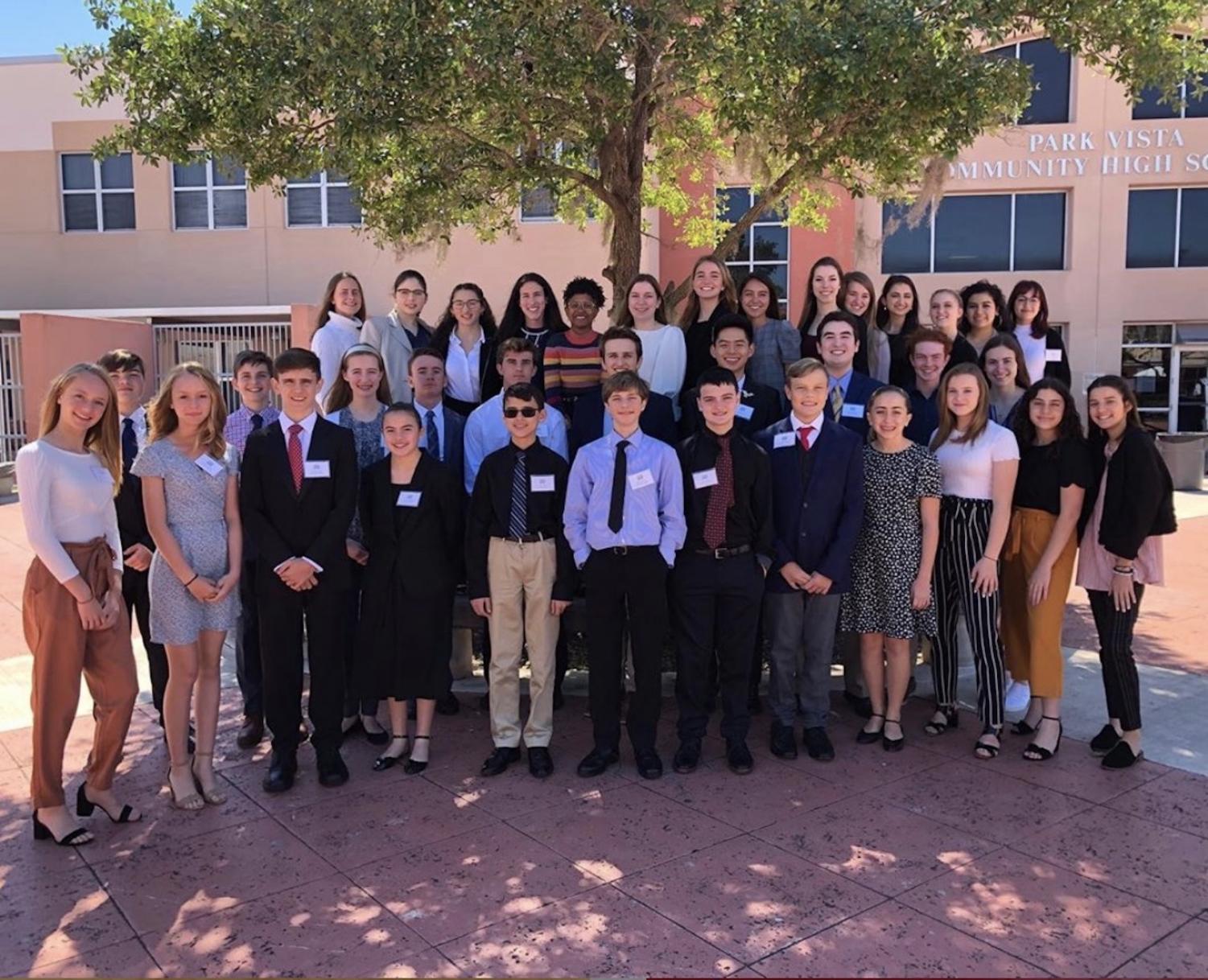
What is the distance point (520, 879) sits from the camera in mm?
A: 3938

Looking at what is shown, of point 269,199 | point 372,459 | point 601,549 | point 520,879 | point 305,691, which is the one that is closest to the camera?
point 520,879

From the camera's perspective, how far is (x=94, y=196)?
22.3 m

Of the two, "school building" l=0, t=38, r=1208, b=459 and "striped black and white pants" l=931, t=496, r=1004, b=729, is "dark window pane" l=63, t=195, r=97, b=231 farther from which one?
"striped black and white pants" l=931, t=496, r=1004, b=729

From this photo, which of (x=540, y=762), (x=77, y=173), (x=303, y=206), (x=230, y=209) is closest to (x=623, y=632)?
(x=540, y=762)

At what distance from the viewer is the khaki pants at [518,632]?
16.7ft

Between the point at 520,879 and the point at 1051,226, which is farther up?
the point at 1051,226

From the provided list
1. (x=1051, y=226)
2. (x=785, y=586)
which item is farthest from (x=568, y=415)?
(x=1051, y=226)

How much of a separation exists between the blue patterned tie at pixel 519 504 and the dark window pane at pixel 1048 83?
20.1m

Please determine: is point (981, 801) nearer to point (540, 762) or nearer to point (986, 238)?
point (540, 762)

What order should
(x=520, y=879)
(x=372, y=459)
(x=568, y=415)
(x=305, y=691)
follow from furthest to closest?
(x=305, y=691) < (x=568, y=415) < (x=372, y=459) < (x=520, y=879)

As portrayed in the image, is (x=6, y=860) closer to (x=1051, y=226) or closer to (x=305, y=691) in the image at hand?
(x=305, y=691)

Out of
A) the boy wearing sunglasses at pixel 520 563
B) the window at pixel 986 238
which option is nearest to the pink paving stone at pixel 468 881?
the boy wearing sunglasses at pixel 520 563

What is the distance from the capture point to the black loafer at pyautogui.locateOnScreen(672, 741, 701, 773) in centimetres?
504

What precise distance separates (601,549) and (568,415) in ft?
4.32
